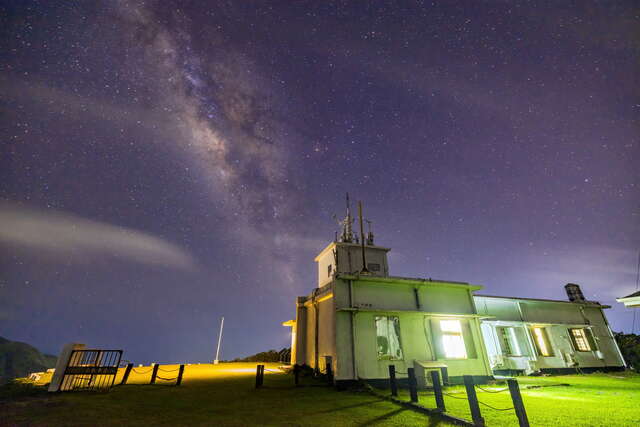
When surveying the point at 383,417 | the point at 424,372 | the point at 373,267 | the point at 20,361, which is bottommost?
the point at 383,417

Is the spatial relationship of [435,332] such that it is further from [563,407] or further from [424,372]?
[563,407]

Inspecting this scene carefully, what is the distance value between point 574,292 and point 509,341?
10070mm

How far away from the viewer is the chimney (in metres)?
24.3

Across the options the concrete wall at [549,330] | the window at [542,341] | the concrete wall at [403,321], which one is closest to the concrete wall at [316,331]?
the concrete wall at [403,321]

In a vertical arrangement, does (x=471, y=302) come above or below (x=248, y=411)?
above

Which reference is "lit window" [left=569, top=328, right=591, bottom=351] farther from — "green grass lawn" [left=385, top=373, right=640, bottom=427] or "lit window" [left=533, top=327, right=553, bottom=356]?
"green grass lawn" [left=385, top=373, right=640, bottom=427]

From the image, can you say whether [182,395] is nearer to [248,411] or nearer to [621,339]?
[248,411]

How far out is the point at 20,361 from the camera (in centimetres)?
7756

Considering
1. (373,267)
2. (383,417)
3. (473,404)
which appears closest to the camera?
(473,404)

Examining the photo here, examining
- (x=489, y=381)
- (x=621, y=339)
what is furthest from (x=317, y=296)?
(x=621, y=339)

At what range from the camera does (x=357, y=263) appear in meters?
24.6

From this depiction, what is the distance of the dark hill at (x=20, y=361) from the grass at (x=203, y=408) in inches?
3663

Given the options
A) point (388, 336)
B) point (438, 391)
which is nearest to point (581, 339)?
point (388, 336)

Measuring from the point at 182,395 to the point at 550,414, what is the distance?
40.1 ft
